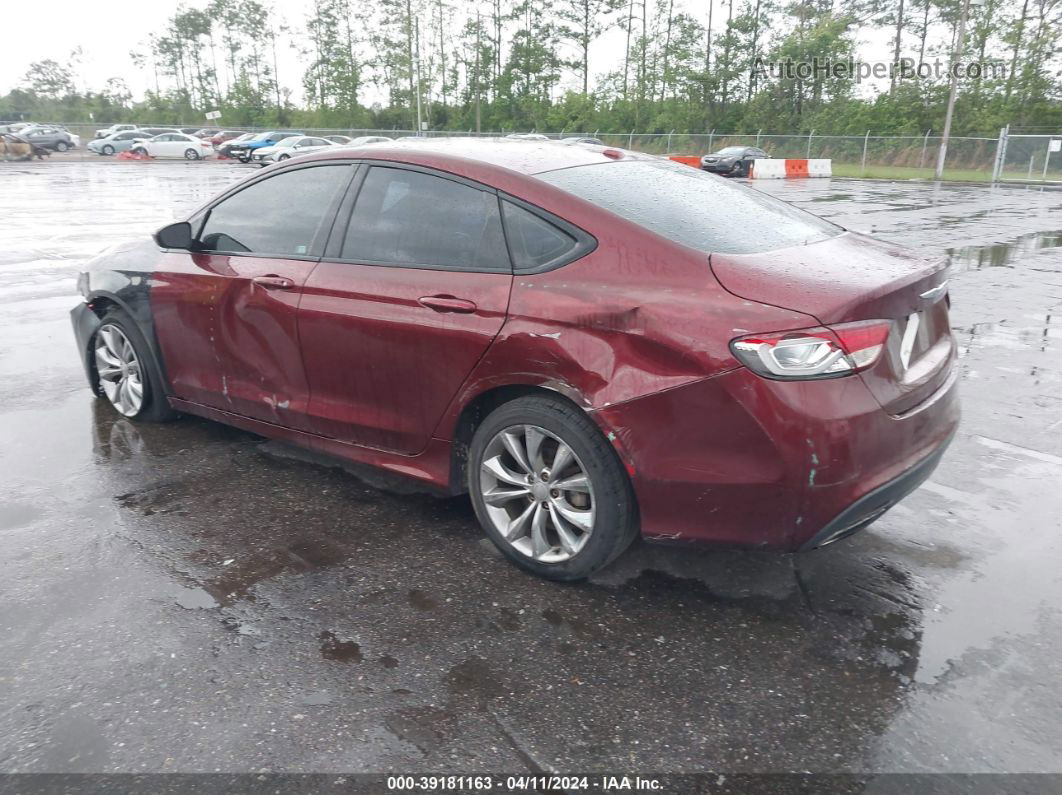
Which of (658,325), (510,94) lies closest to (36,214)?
(658,325)

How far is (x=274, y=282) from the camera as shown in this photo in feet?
13.3

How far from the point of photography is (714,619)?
10.3 ft

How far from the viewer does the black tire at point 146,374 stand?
489 cm

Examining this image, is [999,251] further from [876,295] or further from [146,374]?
[146,374]

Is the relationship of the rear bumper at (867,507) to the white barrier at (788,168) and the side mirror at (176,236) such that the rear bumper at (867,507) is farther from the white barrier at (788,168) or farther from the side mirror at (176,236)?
the white barrier at (788,168)

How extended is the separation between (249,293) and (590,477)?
6.91 feet

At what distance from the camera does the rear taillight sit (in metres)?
2.73

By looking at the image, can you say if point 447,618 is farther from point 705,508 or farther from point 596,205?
point 596,205

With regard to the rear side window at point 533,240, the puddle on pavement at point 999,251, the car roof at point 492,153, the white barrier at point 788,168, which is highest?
the car roof at point 492,153

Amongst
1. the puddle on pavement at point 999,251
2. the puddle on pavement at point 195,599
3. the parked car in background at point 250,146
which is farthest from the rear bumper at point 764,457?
the parked car in background at point 250,146

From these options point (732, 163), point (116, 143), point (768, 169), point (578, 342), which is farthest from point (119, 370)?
point (116, 143)

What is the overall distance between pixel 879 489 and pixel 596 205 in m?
1.48

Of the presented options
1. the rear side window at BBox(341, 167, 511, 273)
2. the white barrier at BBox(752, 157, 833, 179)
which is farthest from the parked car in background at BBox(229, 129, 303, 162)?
the rear side window at BBox(341, 167, 511, 273)

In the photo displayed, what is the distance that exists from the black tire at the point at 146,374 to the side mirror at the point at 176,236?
62cm
